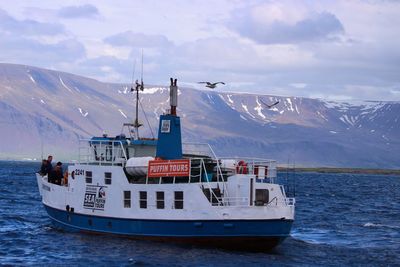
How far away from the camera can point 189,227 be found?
38812 millimetres

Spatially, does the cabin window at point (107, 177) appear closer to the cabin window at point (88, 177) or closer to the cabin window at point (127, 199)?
the cabin window at point (88, 177)

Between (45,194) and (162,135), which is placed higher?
(162,135)

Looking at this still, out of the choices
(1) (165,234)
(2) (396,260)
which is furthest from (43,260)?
(2) (396,260)

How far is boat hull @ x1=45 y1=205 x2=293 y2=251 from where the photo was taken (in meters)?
37.8

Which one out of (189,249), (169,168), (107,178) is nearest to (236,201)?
(189,249)

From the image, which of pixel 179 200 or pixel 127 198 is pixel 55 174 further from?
pixel 179 200

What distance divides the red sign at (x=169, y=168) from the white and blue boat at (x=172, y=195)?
0.05 metres

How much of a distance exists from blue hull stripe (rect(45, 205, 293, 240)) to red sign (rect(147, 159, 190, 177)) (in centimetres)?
230

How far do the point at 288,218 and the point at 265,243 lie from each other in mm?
1578

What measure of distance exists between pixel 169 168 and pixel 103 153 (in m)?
5.89

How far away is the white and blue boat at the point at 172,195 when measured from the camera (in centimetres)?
3803

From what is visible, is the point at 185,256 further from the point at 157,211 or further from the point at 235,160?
the point at 235,160

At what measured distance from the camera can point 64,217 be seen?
45500 mm

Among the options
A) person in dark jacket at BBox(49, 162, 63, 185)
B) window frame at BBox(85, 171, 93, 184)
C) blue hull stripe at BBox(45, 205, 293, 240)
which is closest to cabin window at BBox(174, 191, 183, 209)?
blue hull stripe at BBox(45, 205, 293, 240)
